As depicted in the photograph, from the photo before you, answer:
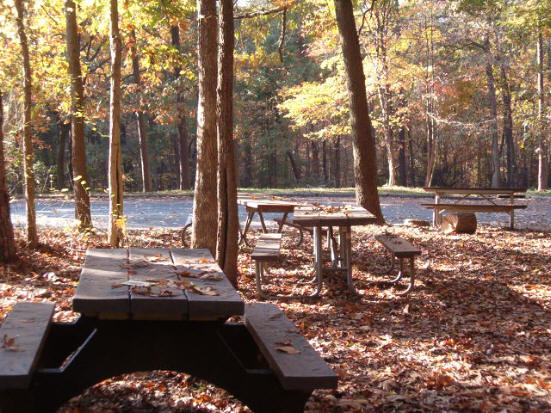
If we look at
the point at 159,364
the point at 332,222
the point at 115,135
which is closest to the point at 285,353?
the point at 159,364

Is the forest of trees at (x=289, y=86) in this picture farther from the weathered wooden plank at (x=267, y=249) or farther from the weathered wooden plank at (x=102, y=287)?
the weathered wooden plank at (x=102, y=287)

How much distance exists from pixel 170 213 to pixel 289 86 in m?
20.1

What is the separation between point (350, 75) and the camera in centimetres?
1151

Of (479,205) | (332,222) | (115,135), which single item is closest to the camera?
(332,222)

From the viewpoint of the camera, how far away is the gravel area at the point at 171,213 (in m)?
13.6

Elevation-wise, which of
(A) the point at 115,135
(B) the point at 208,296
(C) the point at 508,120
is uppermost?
(C) the point at 508,120

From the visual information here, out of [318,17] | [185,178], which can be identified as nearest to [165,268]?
[318,17]

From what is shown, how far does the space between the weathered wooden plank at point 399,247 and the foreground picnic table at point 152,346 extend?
3518 mm

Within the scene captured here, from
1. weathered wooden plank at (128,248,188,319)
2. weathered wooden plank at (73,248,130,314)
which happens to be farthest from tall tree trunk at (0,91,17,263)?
weathered wooden plank at (128,248,188,319)

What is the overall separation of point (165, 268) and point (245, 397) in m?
1.06

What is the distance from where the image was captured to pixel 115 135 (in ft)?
29.3

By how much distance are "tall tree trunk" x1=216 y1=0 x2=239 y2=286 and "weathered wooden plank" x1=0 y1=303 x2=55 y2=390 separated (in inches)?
117

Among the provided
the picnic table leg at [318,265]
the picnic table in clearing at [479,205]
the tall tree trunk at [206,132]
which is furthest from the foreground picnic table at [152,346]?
the picnic table in clearing at [479,205]

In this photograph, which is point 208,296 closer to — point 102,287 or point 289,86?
point 102,287
